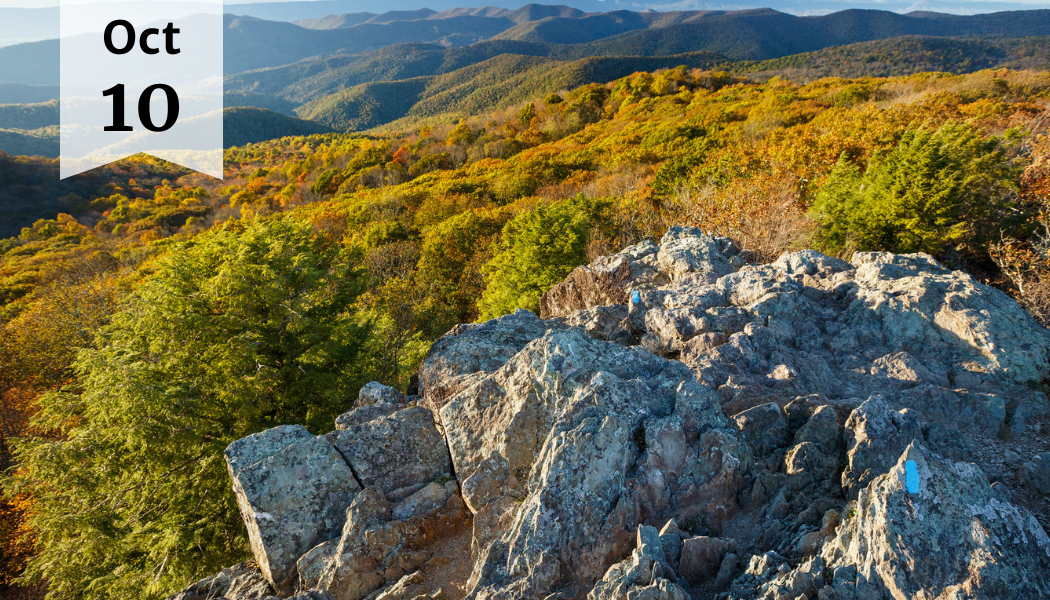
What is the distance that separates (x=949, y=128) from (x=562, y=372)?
55.3ft

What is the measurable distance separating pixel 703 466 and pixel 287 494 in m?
6.20

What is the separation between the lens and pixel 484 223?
37.4 metres

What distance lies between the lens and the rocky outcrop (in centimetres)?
482

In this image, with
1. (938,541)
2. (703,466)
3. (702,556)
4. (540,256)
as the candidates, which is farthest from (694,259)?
(938,541)

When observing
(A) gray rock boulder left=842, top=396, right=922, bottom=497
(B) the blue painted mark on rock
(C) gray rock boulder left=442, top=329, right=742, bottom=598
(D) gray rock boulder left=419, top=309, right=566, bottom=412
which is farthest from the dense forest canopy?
(B) the blue painted mark on rock

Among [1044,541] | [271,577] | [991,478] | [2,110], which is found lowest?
[271,577]

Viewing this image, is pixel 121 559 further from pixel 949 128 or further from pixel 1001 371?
pixel 949 128

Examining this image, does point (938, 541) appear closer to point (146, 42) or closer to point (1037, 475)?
point (1037, 475)

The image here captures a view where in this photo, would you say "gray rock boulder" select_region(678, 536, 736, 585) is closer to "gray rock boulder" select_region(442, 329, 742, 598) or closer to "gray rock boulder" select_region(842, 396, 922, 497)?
"gray rock boulder" select_region(442, 329, 742, 598)

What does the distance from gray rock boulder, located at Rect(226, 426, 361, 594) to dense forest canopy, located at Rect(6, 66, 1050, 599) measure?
14.6 feet

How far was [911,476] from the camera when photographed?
489 centimetres

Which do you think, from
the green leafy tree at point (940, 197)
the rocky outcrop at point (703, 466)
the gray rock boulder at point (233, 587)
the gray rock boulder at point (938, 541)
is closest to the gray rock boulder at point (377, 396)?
the rocky outcrop at point (703, 466)

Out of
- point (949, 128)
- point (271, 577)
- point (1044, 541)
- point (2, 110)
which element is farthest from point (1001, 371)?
point (2, 110)

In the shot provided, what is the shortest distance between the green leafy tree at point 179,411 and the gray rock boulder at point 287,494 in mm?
4409
